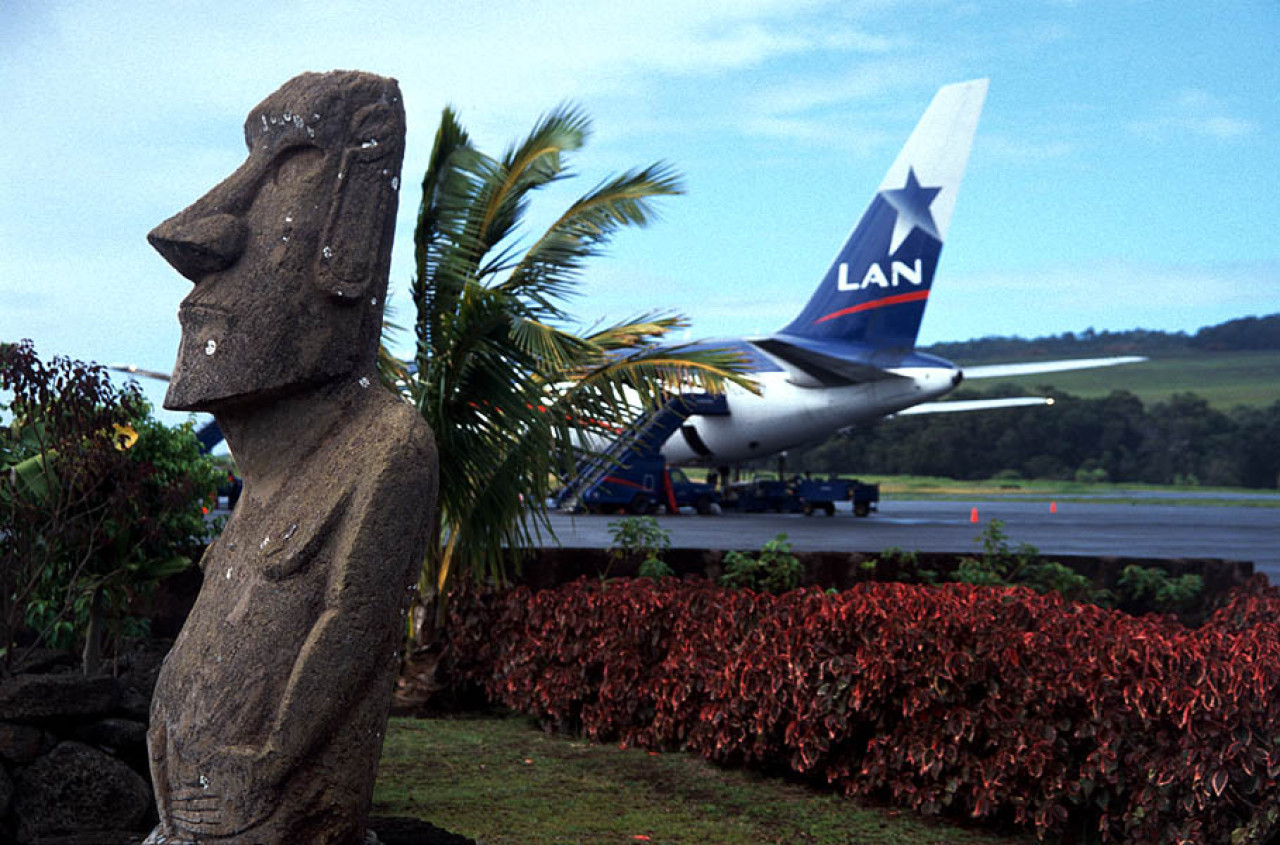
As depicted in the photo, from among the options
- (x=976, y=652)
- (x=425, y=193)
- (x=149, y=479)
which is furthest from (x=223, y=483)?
(x=976, y=652)

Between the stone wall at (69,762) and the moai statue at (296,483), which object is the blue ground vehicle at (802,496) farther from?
the moai statue at (296,483)

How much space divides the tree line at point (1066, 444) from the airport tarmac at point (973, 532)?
3849 centimetres

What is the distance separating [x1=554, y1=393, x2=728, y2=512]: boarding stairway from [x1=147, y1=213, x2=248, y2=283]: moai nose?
5.98m

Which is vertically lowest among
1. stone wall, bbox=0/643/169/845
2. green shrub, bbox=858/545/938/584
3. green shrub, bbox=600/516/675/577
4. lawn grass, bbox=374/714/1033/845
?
lawn grass, bbox=374/714/1033/845

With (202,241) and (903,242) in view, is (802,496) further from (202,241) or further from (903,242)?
(202,241)

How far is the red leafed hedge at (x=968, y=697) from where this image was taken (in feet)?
17.5

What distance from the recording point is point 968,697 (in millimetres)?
6191

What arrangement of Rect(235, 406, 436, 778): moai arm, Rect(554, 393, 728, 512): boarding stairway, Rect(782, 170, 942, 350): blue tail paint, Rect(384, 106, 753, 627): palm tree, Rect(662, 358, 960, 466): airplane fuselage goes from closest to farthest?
Rect(235, 406, 436, 778): moai arm, Rect(384, 106, 753, 627): palm tree, Rect(554, 393, 728, 512): boarding stairway, Rect(782, 170, 942, 350): blue tail paint, Rect(662, 358, 960, 466): airplane fuselage

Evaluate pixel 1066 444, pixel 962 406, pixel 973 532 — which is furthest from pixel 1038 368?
pixel 1066 444

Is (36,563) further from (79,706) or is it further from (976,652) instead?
(976,652)

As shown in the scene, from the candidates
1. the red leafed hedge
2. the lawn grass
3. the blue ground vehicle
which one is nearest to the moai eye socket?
the lawn grass

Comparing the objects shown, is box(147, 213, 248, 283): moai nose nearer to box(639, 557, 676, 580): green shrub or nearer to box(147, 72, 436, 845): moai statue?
box(147, 72, 436, 845): moai statue

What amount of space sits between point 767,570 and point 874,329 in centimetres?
2313

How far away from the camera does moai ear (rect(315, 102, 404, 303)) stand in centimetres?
319
